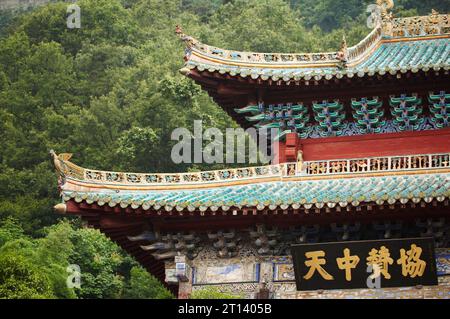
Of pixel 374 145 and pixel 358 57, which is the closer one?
pixel 374 145

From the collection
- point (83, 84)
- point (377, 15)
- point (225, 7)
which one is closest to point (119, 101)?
point (83, 84)

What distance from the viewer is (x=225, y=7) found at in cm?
9069

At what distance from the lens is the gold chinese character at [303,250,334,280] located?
3066 centimetres

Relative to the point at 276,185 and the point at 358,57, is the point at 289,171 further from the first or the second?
the point at 358,57

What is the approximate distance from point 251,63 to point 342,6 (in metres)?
59.9

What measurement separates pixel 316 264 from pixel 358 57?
579cm

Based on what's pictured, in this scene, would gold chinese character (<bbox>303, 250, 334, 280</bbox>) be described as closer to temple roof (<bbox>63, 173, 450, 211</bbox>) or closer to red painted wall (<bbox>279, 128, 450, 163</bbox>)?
temple roof (<bbox>63, 173, 450, 211</bbox>)

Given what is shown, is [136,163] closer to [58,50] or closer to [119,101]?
[119,101]

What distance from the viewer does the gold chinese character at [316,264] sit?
3066 cm

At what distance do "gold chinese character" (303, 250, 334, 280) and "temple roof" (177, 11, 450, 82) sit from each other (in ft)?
13.3

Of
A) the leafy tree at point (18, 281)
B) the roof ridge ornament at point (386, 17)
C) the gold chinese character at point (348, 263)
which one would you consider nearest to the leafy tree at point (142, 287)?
Answer: the leafy tree at point (18, 281)

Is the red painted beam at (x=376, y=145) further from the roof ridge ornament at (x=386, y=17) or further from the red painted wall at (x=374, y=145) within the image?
the roof ridge ornament at (x=386, y=17)

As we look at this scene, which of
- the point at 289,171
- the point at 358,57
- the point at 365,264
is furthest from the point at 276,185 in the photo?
the point at 358,57

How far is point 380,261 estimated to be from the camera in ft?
99.7
